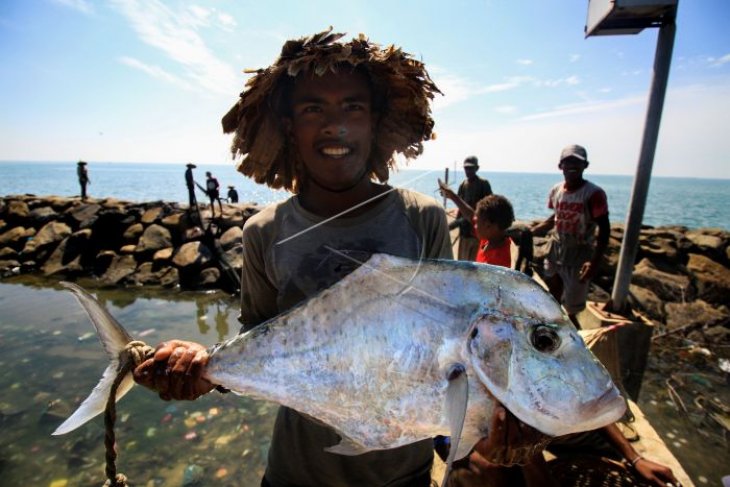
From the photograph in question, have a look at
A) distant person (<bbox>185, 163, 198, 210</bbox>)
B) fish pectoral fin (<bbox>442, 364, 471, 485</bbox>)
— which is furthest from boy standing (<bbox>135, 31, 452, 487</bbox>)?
distant person (<bbox>185, 163, 198, 210</bbox>)

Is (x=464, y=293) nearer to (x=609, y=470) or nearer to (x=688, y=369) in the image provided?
(x=609, y=470)

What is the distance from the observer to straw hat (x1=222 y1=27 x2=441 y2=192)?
5.78 feet

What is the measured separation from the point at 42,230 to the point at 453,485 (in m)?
15.5

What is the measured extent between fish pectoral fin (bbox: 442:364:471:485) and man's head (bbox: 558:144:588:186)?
4.65 m

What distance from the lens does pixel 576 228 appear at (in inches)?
199

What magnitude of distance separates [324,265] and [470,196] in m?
6.70

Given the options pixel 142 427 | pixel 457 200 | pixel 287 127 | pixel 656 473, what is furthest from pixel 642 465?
pixel 142 427

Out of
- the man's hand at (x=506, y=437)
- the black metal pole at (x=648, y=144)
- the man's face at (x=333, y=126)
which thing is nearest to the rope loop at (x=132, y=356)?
the man's face at (x=333, y=126)

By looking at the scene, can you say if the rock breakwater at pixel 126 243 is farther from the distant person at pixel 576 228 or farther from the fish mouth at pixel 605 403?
the fish mouth at pixel 605 403

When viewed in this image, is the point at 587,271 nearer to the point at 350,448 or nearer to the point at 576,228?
the point at 576,228

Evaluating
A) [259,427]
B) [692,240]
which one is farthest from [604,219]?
[692,240]

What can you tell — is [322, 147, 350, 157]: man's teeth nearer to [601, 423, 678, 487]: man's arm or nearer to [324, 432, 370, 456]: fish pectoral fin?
[324, 432, 370, 456]: fish pectoral fin

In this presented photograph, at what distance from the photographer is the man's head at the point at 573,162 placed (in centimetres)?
486

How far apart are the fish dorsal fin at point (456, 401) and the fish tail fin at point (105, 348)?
4.18 feet
